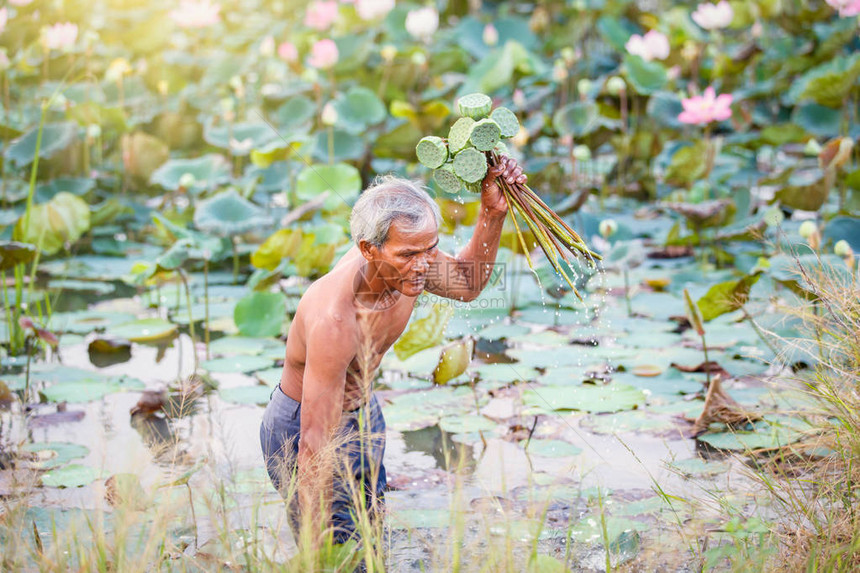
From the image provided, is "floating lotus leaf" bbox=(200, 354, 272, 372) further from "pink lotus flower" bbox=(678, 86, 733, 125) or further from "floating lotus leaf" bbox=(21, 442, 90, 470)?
"pink lotus flower" bbox=(678, 86, 733, 125)

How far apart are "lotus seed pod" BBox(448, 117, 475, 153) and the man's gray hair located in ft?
0.55

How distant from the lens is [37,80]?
7004mm

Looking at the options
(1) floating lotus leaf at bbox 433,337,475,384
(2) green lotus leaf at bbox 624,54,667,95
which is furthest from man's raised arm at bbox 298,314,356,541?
Result: (2) green lotus leaf at bbox 624,54,667,95

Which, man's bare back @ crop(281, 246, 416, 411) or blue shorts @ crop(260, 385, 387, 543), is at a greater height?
man's bare back @ crop(281, 246, 416, 411)

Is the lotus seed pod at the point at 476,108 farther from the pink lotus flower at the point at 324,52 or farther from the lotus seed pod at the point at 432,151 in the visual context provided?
the pink lotus flower at the point at 324,52

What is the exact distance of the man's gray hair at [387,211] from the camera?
2057 millimetres

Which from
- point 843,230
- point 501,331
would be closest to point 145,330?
point 501,331

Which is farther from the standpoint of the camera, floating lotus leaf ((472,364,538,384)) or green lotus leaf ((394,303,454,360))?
floating lotus leaf ((472,364,538,384))

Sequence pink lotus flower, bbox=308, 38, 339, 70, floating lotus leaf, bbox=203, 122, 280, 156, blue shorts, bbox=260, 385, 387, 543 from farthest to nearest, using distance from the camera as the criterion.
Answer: pink lotus flower, bbox=308, 38, 339, 70 < floating lotus leaf, bbox=203, 122, 280, 156 < blue shorts, bbox=260, 385, 387, 543

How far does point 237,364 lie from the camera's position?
11.7 ft

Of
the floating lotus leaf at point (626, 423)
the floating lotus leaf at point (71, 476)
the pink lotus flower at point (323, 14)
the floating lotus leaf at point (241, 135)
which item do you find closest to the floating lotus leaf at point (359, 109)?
the floating lotus leaf at point (241, 135)

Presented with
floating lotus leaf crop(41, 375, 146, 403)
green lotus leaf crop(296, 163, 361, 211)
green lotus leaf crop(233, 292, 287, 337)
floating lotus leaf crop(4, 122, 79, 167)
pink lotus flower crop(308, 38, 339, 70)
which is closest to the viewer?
floating lotus leaf crop(41, 375, 146, 403)

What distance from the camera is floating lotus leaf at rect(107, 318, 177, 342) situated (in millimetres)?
3918

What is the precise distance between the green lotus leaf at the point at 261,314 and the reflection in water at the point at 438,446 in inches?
41.0
